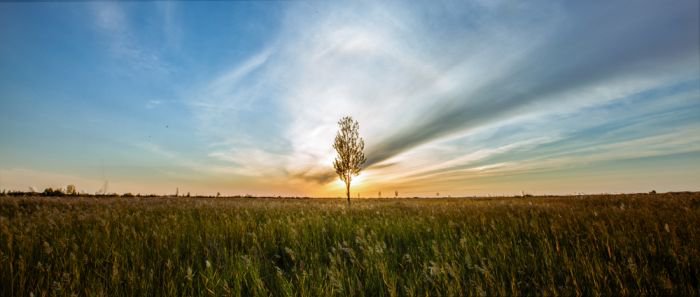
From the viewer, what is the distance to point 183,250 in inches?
168

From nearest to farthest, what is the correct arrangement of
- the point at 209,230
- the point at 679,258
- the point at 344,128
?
the point at 679,258
the point at 209,230
the point at 344,128

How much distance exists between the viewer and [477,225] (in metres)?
5.69

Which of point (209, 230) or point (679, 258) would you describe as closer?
point (679, 258)

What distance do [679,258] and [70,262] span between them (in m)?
6.59

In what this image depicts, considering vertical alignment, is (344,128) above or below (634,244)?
above

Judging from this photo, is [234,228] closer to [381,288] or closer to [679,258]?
[381,288]

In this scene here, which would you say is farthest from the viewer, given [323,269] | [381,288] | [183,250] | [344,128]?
[344,128]

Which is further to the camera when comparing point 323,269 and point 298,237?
point 298,237

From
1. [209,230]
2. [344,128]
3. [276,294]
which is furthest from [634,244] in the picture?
[344,128]

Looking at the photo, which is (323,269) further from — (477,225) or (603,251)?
(477,225)

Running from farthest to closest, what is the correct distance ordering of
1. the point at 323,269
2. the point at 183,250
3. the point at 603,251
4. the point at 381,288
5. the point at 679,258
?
1. the point at 183,250
2. the point at 603,251
3. the point at 323,269
4. the point at 679,258
5. the point at 381,288

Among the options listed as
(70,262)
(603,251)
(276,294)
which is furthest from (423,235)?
(70,262)

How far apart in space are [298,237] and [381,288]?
2549 mm

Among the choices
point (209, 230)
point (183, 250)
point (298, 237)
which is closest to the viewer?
point (183, 250)
